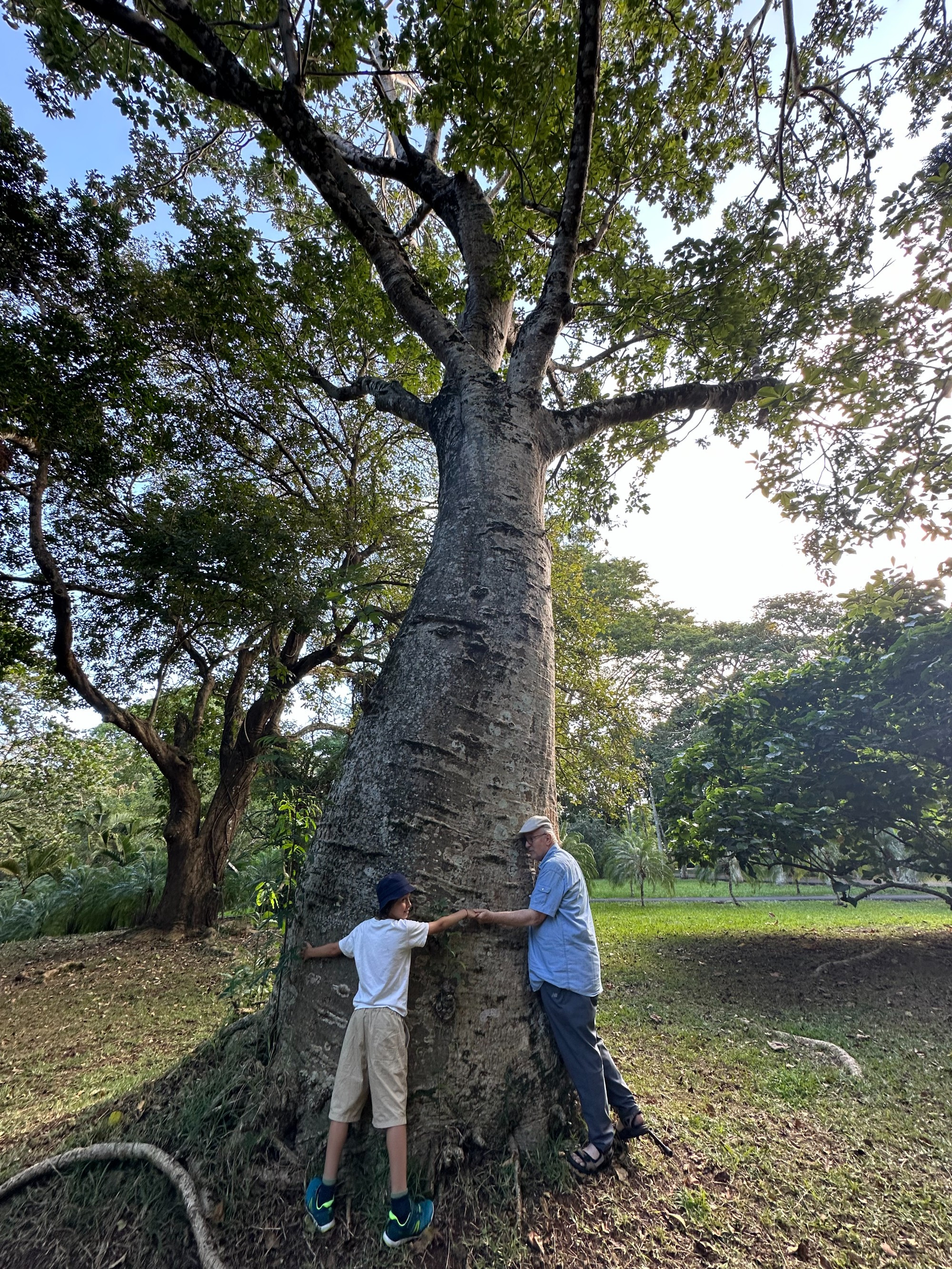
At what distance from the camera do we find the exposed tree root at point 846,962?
19.6 feet

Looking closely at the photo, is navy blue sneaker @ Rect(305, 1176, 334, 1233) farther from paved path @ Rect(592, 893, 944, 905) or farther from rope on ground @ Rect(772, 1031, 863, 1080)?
paved path @ Rect(592, 893, 944, 905)

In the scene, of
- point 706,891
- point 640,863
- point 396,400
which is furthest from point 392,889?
point 706,891

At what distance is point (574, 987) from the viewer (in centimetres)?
215

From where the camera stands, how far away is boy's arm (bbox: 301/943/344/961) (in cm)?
208

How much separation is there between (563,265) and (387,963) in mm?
3940

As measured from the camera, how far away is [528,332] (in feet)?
11.6

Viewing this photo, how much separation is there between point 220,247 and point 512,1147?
7.32 m

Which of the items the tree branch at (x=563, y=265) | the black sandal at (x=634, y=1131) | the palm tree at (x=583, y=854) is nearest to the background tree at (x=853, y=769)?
the tree branch at (x=563, y=265)

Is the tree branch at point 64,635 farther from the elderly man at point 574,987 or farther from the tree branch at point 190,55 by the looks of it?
the elderly man at point 574,987

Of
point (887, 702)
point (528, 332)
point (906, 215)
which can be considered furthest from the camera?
point (887, 702)

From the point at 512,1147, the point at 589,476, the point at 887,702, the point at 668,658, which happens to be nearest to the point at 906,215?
the point at 589,476

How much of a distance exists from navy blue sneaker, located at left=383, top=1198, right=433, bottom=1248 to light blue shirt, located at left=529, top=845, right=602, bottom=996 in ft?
2.47

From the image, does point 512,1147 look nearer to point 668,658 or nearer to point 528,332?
point 528,332

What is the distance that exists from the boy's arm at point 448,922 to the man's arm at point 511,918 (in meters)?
0.05
